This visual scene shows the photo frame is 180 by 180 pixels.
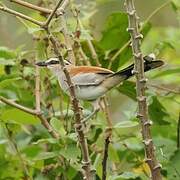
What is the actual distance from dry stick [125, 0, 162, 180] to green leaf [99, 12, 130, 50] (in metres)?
1.15

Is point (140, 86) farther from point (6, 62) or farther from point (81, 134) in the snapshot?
point (6, 62)

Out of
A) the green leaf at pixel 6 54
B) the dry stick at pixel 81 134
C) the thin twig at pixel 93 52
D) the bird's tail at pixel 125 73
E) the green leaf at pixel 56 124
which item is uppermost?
the thin twig at pixel 93 52

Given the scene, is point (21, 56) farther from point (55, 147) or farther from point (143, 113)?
point (143, 113)

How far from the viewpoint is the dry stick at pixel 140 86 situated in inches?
61.8

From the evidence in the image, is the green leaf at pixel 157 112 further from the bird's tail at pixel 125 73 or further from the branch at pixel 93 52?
the bird's tail at pixel 125 73

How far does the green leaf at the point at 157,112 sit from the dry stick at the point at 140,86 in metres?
0.89

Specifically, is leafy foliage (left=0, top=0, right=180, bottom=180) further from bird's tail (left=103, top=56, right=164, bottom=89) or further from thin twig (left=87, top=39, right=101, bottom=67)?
bird's tail (left=103, top=56, right=164, bottom=89)

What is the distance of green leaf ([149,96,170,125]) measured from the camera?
2.60m

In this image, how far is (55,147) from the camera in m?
2.21

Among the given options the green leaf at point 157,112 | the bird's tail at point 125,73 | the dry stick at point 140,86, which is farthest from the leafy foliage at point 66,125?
the dry stick at point 140,86

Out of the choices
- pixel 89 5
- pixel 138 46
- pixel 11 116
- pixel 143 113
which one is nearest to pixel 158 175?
pixel 143 113

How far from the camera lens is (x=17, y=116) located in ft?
7.51

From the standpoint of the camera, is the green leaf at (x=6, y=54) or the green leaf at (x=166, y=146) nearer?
the green leaf at (x=166, y=146)

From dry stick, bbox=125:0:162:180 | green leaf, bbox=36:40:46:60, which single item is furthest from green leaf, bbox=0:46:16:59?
dry stick, bbox=125:0:162:180
